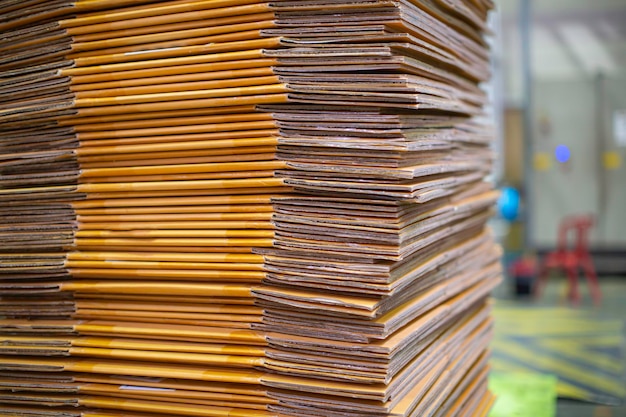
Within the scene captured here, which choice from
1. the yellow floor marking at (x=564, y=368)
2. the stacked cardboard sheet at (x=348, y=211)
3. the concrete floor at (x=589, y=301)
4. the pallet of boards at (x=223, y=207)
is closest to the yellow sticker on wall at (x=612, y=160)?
the concrete floor at (x=589, y=301)

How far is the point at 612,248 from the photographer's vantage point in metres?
10.1

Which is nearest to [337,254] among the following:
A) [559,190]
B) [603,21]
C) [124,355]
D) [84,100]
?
[124,355]

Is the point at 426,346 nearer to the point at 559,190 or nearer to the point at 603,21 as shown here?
the point at 559,190

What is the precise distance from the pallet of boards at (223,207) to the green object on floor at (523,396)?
1221mm

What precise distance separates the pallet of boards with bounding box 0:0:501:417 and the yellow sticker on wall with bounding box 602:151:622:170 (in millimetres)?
8409

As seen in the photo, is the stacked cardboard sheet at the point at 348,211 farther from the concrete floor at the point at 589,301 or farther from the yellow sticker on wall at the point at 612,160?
the yellow sticker on wall at the point at 612,160

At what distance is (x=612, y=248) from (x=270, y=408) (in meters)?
9.20

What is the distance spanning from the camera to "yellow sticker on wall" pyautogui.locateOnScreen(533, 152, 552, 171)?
1009 cm

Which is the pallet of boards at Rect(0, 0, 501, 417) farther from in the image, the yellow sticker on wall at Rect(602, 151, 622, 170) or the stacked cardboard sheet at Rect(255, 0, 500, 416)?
the yellow sticker on wall at Rect(602, 151, 622, 170)

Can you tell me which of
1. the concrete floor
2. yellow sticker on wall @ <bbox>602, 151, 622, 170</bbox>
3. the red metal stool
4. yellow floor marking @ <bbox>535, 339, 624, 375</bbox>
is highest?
yellow sticker on wall @ <bbox>602, 151, 622, 170</bbox>

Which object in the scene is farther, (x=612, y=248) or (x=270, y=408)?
(x=612, y=248)

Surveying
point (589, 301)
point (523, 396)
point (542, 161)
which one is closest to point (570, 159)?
point (542, 161)

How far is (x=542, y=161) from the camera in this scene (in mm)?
10117

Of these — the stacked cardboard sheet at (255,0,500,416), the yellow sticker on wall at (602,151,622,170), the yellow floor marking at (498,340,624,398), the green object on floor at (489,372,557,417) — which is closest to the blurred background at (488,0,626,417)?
the yellow sticker on wall at (602,151,622,170)
